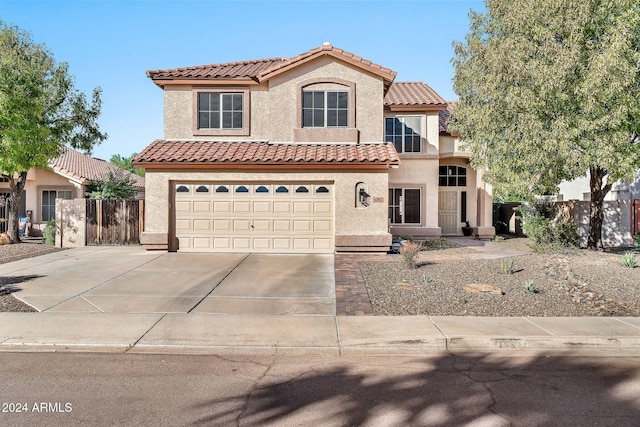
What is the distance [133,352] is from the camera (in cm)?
A: 598

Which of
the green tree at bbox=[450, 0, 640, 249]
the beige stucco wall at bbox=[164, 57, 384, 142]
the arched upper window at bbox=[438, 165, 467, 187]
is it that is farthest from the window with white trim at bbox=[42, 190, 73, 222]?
the green tree at bbox=[450, 0, 640, 249]

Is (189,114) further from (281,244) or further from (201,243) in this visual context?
(281,244)

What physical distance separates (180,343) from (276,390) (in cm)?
211

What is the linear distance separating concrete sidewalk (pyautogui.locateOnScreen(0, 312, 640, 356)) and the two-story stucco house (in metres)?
7.35

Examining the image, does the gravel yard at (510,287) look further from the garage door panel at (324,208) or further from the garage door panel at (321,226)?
the garage door panel at (324,208)

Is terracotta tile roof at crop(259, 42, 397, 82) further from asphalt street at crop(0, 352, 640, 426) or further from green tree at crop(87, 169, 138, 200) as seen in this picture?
asphalt street at crop(0, 352, 640, 426)

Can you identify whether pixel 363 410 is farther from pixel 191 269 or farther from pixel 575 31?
pixel 575 31

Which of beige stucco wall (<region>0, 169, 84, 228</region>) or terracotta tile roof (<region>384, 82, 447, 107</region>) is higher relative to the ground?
terracotta tile roof (<region>384, 82, 447, 107</region>)

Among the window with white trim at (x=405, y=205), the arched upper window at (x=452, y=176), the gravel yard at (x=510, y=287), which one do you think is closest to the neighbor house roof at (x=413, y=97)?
the arched upper window at (x=452, y=176)

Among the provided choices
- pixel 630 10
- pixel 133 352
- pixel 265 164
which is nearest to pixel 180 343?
pixel 133 352

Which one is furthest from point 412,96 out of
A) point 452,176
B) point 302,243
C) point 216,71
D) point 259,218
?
point 259,218

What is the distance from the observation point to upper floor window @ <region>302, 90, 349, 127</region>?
15.6m

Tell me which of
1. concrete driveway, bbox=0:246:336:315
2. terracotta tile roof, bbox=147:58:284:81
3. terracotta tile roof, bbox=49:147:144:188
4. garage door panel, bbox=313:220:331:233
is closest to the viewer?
concrete driveway, bbox=0:246:336:315

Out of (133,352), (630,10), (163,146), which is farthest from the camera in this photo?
(163,146)
